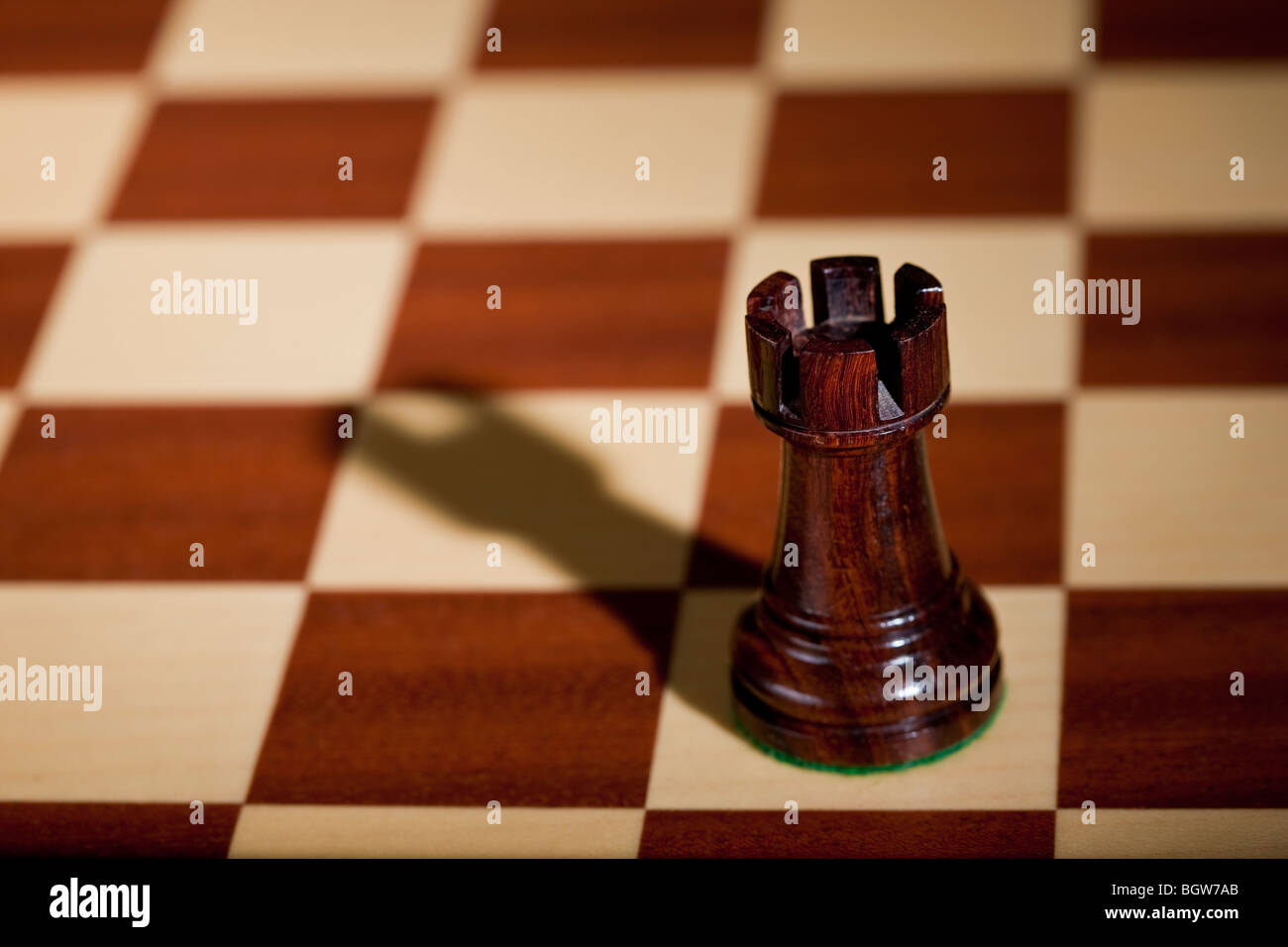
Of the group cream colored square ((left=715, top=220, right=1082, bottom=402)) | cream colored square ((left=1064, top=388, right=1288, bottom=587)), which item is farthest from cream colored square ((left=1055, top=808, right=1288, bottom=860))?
cream colored square ((left=715, top=220, right=1082, bottom=402))

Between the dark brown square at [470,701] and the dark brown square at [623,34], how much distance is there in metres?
1.19

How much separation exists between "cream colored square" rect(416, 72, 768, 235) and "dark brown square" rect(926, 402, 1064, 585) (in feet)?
1.80

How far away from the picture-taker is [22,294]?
2490mm

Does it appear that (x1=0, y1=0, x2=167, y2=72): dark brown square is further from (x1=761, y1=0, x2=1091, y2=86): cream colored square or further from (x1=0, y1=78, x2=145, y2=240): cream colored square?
(x1=761, y1=0, x2=1091, y2=86): cream colored square

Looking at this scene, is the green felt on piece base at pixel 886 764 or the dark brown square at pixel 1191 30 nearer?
the green felt on piece base at pixel 886 764

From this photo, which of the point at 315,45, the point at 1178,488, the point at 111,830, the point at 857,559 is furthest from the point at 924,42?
the point at 111,830

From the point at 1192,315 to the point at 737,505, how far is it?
0.64m

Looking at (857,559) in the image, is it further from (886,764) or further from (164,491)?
(164,491)

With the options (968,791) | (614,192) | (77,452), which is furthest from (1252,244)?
(77,452)

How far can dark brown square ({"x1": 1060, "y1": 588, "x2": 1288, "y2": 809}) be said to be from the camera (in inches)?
64.3

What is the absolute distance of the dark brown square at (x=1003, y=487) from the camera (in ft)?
6.26

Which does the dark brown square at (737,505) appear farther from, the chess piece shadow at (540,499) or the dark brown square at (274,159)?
the dark brown square at (274,159)

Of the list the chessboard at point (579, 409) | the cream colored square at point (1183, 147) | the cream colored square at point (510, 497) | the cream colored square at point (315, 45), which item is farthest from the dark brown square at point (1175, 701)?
the cream colored square at point (315, 45)
